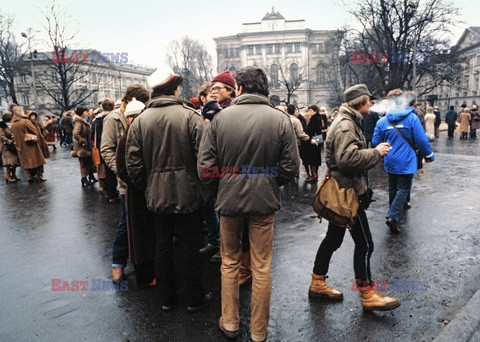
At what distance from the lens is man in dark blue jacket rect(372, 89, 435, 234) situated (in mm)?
5035

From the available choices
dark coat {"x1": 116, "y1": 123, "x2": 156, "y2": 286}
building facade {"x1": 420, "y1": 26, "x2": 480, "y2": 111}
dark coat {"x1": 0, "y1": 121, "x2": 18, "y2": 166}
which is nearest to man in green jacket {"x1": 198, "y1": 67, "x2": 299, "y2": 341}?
dark coat {"x1": 116, "y1": 123, "x2": 156, "y2": 286}

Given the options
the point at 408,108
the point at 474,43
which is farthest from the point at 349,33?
the point at 474,43

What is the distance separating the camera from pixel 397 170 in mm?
5293

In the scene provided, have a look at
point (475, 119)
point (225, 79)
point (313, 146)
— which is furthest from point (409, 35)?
point (225, 79)

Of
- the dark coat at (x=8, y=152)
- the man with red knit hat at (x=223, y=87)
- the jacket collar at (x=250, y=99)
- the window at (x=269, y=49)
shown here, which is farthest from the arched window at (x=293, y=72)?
the jacket collar at (x=250, y=99)

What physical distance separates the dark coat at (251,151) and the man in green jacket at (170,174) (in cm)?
44

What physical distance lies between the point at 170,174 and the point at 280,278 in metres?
1.76

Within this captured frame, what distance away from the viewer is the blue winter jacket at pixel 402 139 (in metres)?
5.01

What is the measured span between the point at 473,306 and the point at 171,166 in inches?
115

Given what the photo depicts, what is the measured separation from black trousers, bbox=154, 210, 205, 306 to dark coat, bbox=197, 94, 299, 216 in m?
0.60

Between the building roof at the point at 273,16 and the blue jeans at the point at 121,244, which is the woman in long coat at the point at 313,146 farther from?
the building roof at the point at 273,16

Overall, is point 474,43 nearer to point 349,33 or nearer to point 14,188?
point 349,33

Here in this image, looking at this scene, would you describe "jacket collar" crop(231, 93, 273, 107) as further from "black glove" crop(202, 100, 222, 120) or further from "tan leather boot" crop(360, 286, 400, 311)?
"tan leather boot" crop(360, 286, 400, 311)

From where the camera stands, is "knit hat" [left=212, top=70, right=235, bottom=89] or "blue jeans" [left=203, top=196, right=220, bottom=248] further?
"blue jeans" [left=203, top=196, right=220, bottom=248]
